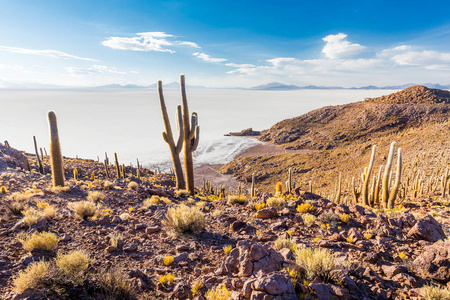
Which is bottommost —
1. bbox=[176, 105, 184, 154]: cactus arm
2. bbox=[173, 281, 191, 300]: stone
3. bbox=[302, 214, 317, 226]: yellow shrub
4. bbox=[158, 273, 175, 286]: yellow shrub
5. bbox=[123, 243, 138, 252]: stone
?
bbox=[302, 214, 317, 226]: yellow shrub

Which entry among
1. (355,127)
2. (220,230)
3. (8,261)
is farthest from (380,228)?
(355,127)

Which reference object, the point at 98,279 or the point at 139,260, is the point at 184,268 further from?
the point at 98,279

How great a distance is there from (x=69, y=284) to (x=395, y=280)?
5404mm

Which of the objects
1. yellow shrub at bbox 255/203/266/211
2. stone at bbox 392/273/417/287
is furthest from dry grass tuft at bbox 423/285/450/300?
yellow shrub at bbox 255/203/266/211

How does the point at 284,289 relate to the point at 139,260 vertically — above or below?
above

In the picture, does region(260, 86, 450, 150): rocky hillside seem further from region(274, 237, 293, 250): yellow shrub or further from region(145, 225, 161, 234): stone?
region(145, 225, 161, 234): stone

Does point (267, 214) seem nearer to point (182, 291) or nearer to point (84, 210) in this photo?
point (182, 291)

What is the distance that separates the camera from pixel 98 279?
13.5ft

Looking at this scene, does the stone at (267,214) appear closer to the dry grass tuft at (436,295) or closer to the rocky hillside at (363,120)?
the dry grass tuft at (436,295)

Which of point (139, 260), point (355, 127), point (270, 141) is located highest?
point (139, 260)

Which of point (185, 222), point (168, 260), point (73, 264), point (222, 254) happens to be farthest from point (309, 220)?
point (73, 264)

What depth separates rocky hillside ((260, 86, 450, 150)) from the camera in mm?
56906

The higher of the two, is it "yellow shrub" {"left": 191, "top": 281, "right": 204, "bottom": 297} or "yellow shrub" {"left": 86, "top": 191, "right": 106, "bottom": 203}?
"yellow shrub" {"left": 191, "top": 281, "right": 204, "bottom": 297}

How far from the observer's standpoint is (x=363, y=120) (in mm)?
62406
